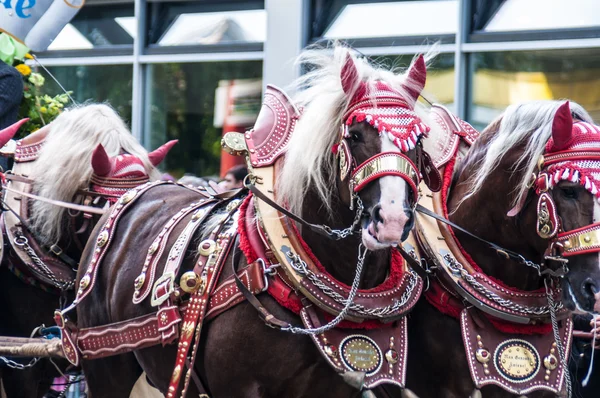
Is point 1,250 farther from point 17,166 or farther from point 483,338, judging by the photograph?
point 483,338

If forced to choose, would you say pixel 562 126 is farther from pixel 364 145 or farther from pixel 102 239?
pixel 102 239

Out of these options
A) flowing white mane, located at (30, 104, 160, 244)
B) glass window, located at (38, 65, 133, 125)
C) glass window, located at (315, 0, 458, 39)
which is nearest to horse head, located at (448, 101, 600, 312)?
flowing white mane, located at (30, 104, 160, 244)

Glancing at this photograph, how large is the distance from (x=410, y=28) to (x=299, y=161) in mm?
3919

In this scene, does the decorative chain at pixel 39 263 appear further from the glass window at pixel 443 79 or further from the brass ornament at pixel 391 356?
the glass window at pixel 443 79

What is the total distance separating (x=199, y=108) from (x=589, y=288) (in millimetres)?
5301

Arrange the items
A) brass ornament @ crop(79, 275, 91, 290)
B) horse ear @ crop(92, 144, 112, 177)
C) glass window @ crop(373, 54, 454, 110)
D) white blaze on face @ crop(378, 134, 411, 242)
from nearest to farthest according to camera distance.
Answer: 1. white blaze on face @ crop(378, 134, 411, 242)
2. brass ornament @ crop(79, 275, 91, 290)
3. horse ear @ crop(92, 144, 112, 177)
4. glass window @ crop(373, 54, 454, 110)

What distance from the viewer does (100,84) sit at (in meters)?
8.30

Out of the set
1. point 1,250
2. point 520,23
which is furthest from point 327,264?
point 520,23

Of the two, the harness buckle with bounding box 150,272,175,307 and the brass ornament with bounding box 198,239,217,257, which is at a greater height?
the brass ornament with bounding box 198,239,217,257

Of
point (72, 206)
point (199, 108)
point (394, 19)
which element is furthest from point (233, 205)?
point (199, 108)

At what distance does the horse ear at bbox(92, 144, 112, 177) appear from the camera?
14.3 feet

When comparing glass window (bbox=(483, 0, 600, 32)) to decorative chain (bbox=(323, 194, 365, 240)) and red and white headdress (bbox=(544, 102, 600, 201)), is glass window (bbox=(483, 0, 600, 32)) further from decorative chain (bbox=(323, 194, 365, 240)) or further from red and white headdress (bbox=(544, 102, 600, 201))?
decorative chain (bbox=(323, 194, 365, 240))

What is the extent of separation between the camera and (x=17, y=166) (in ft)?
15.8

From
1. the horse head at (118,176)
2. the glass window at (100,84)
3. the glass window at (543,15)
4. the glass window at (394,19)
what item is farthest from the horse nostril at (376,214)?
the glass window at (100,84)
